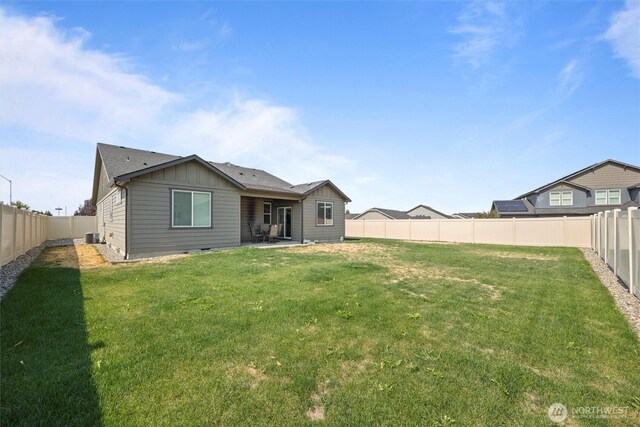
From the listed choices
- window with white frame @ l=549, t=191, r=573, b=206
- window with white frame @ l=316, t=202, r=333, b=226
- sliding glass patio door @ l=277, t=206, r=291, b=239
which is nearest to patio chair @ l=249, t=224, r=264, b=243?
sliding glass patio door @ l=277, t=206, r=291, b=239

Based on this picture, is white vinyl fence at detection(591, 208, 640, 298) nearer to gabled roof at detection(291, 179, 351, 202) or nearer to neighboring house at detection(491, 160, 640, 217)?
gabled roof at detection(291, 179, 351, 202)

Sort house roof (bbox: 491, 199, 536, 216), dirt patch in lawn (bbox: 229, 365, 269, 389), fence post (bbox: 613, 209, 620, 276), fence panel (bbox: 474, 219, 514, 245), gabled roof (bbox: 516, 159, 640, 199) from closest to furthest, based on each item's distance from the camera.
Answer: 1. dirt patch in lawn (bbox: 229, 365, 269, 389)
2. fence post (bbox: 613, 209, 620, 276)
3. fence panel (bbox: 474, 219, 514, 245)
4. gabled roof (bbox: 516, 159, 640, 199)
5. house roof (bbox: 491, 199, 536, 216)

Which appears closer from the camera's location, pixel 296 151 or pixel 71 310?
pixel 71 310

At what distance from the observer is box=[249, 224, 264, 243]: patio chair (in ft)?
55.7

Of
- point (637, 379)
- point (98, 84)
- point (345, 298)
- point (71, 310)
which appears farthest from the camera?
point (98, 84)

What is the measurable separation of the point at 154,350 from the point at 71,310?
234 centimetres

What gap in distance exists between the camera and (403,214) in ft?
141

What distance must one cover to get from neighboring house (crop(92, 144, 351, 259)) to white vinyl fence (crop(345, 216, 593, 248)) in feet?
29.4

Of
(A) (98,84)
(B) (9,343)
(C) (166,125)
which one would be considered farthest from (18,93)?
(B) (9,343)

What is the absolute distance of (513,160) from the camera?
743 inches

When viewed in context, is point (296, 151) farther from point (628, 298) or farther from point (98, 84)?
point (628, 298)

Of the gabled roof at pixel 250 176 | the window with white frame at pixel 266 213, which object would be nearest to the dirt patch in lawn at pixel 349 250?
the gabled roof at pixel 250 176

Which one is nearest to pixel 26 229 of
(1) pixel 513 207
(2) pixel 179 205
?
(2) pixel 179 205

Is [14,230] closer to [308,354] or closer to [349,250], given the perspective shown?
[308,354]
